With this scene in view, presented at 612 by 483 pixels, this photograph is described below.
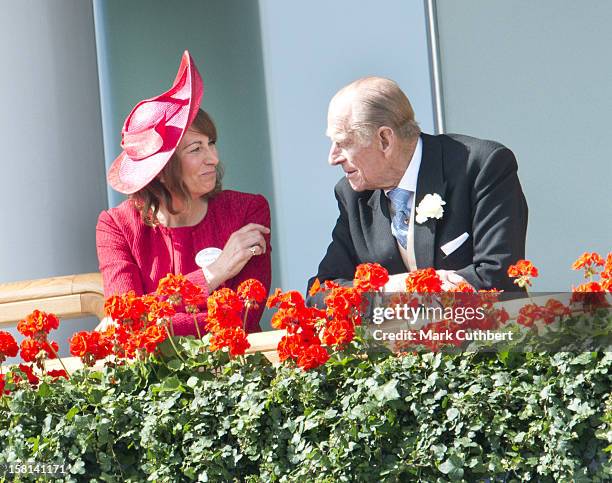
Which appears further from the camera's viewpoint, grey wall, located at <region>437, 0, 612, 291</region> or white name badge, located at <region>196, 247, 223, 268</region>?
grey wall, located at <region>437, 0, 612, 291</region>

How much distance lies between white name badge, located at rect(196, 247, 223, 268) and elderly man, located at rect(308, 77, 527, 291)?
1.60 ft

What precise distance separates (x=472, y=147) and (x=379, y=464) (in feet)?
4.73

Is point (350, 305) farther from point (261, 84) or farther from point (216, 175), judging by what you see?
point (261, 84)

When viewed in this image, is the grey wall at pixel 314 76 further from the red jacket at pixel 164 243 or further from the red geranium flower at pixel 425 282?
the red geranium flower at pixel 425 282

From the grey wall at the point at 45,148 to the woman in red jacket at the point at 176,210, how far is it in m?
1.02

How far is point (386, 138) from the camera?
149 inches

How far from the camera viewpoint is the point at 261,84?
5.64 meters

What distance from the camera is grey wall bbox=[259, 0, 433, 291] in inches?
197

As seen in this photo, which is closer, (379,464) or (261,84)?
(379,464)

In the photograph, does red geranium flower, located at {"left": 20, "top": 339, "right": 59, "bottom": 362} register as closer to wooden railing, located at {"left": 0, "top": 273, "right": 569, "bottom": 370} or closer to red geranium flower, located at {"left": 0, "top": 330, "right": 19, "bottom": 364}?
red geranium flower, located at {"left": 0, "top": 330, "right": 19, "bottom": 364}

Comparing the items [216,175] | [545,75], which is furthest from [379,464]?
[545,75]

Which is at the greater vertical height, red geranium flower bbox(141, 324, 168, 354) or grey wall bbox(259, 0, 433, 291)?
grey wall bbox(259, 0, 433, 291)

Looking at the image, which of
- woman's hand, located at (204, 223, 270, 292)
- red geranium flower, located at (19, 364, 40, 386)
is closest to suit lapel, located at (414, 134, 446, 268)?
woman's hand, located at (204, 223, 270, 292)

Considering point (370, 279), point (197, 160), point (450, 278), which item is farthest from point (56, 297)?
point (370, 279)
